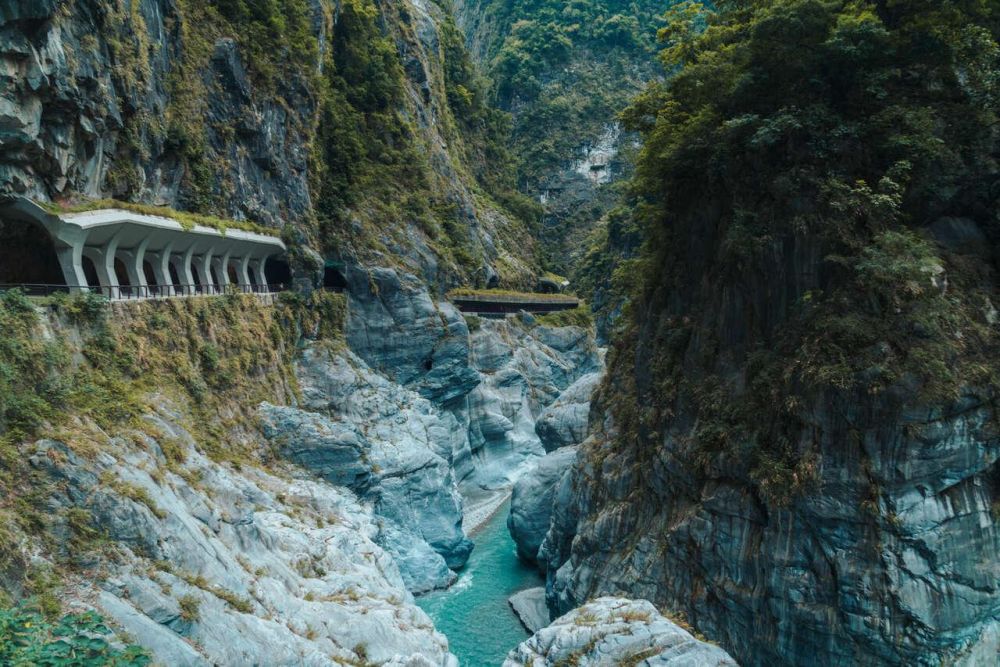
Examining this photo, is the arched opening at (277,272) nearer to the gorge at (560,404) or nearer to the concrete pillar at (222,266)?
the gorge at (560,404)

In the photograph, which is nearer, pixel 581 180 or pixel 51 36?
pixel 51 36

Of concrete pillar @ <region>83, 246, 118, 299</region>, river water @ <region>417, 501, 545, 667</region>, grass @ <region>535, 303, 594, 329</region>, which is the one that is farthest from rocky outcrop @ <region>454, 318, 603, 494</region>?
concrete pillar @ <region>83, 246, 118, 299</region>

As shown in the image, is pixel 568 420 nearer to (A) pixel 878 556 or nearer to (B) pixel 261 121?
(B) pixel 261 121

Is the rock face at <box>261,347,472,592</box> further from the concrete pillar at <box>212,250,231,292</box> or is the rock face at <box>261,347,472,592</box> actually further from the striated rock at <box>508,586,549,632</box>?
the concrete pillar at <box>212,250,231,292</box>

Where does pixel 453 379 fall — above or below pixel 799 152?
below

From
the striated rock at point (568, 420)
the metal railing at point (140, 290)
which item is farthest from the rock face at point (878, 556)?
the metal railing at point (140, 290)

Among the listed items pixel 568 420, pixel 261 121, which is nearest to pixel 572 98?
pixel 261 121

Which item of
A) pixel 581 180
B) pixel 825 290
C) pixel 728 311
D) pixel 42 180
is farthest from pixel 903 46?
pixel 581 180

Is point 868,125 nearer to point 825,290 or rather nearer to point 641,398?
point 825,290
